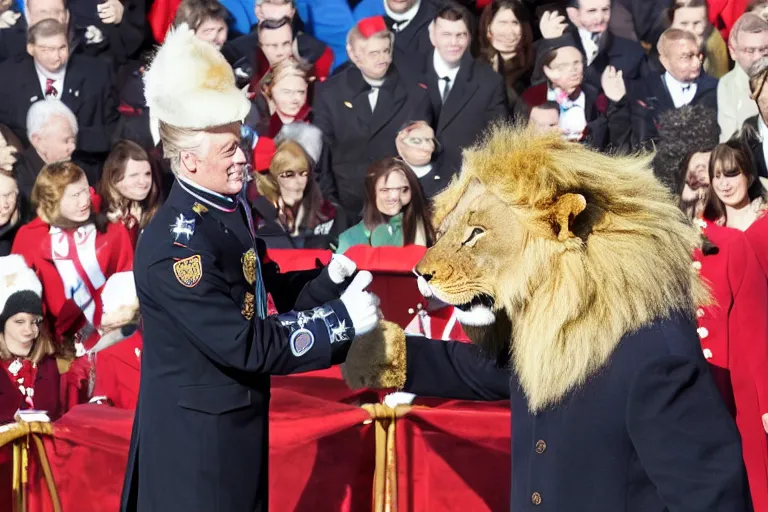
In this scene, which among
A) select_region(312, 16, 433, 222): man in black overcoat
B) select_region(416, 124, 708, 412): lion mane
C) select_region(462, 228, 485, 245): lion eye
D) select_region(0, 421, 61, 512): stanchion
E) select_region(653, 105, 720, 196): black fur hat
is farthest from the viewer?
select_region(312, 16, 433, 222): man in black overcoat

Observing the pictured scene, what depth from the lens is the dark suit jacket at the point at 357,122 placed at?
24.2ft

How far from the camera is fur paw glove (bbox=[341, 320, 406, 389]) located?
3375mm

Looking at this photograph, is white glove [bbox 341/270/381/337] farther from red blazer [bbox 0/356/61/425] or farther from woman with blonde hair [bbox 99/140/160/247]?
woman with blonde hair [bbox 99/140/160/247]

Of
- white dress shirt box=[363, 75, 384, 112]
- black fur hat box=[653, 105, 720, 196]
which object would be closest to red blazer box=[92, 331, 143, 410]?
white dress shirt box=[363, 75, 384, 112]

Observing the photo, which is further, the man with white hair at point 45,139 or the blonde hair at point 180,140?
the man with white hair at point 45,139

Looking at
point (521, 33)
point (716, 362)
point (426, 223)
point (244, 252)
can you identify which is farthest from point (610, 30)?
point (244, 252)

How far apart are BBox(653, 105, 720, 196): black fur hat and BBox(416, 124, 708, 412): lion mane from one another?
413cm

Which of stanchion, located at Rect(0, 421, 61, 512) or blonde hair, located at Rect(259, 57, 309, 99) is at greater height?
blonde hair, located at Rect(259, 57, 309, 99)

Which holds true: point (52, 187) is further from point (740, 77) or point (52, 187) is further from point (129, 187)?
point (740, 77)

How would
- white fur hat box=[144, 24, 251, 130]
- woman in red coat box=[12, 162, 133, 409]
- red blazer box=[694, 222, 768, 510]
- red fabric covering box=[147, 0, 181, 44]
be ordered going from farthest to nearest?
red fabric covering box=[147, 0, 181, 44] → woman in red coat box=[12, 162, 133, 409] → red blazer box=[694, 222, 768, 510] → white fur hat box=[144, 24, 251, 130]

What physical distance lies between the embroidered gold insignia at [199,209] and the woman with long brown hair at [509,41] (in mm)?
4120

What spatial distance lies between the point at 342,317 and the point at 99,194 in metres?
4.01

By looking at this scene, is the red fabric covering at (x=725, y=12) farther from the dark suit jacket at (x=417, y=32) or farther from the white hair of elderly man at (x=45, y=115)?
the white hair of elderly man at (x=45, y=115)

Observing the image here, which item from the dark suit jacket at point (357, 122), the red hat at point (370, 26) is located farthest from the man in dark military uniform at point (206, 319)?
the red hat at point (370, 26)
